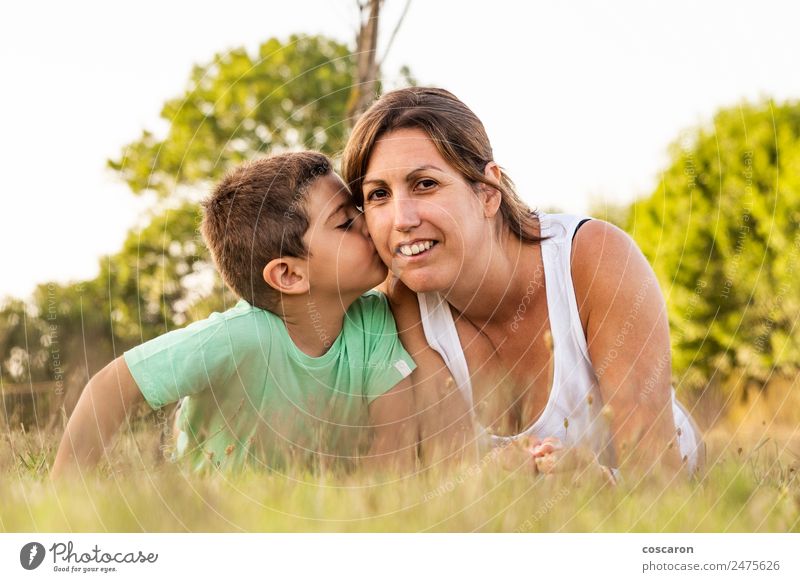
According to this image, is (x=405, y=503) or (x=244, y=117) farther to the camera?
(x=244, y=117)

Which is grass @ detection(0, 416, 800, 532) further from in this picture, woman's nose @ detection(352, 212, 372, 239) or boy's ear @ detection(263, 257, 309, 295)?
woman's nose @ detection(352, 212, 372, 239)

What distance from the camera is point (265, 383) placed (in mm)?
2551

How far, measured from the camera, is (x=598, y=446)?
224 cm

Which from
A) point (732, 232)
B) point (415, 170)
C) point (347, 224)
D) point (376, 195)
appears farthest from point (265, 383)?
point (732, 232)

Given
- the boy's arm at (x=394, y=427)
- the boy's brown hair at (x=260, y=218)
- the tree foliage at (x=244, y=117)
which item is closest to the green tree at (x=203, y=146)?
the tree foliage at (x=244, y=117)

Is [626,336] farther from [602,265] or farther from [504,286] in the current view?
[504,286]

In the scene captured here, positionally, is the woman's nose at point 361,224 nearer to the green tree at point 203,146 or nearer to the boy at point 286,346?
the boy at point 286,346

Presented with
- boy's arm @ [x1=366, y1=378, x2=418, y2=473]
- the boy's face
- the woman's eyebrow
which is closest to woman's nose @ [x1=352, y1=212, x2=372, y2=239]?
the boy's face

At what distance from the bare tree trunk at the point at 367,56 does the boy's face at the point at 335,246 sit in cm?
57

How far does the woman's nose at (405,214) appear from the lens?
2.41 meters

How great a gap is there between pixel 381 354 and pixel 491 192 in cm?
60

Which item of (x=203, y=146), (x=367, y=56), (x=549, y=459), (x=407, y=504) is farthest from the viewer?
(x=203, y=146)
